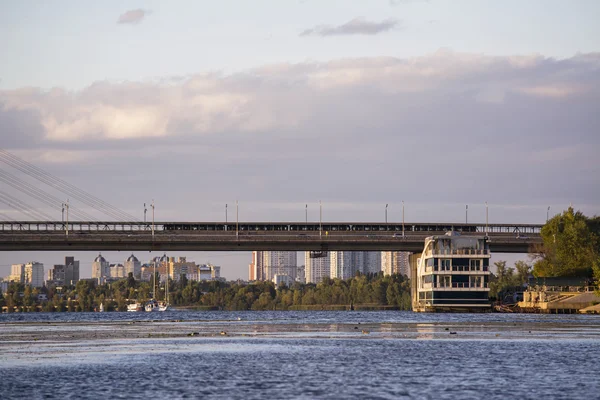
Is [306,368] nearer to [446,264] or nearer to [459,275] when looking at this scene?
[446,264]

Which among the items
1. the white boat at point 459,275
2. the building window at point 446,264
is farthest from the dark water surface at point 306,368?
the white boat at point 459,275

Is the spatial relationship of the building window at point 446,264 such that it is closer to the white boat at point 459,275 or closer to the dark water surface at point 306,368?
A: the white boat at point 459,275

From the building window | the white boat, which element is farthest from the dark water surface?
the white boat

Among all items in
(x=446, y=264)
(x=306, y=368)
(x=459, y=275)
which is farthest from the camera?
(x=459, y=275)

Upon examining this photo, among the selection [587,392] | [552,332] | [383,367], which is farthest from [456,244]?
[587,392]

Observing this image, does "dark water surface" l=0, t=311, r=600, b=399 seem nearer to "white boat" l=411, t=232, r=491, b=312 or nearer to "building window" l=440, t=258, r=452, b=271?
"building window" l=440, t=258, r=452, b=271

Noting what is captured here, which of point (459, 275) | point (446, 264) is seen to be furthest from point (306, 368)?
point (459, 275)

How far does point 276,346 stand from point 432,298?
10243cm

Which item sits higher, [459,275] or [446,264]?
[446,264]

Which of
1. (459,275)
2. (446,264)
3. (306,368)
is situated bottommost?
(306,368)

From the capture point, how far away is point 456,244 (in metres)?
184

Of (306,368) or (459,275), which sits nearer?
(306,368)

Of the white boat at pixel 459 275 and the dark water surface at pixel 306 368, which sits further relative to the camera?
the white boat at pixel 459 275

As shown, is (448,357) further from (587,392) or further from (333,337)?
(333,337)
